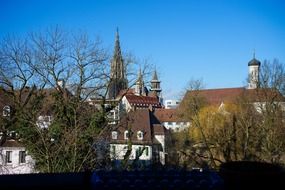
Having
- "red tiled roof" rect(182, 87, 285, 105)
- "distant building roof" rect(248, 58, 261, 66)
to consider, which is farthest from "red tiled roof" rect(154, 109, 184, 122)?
"distant building roof" rect(248, 58, 261, 66)

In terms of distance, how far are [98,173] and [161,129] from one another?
1469 inches

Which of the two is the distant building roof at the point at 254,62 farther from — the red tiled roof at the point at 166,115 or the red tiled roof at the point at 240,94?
the red tiled roof at the point at 166,115

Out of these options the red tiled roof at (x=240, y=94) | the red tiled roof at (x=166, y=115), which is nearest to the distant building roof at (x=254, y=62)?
the red tiled roof at (x=240, y=94)

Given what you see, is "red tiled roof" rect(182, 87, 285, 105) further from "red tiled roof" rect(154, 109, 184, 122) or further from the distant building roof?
"red tiled roof" rect(154, 109, 184, 122)

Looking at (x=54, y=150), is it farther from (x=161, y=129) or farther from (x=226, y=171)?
(x=161, y=129)

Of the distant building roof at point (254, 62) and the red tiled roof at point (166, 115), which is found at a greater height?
the distant building roof at point (254, 62)

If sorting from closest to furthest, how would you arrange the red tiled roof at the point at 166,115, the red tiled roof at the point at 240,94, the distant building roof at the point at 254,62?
the red tiled roof at the point at 240,94
the distant building roof at the point at 254,62
the red tiled roof at the point at 166,115

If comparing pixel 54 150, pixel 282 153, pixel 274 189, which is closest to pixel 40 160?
pixel 54 150

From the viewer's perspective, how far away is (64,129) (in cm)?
1083

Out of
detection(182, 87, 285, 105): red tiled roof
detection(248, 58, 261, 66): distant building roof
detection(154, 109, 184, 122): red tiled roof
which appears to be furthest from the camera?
detection(154, 109, 184, 122): red tiled roof

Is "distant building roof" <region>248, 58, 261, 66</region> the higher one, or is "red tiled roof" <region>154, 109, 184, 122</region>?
"distant building roof" <region>248, 58, 261, 66</region>

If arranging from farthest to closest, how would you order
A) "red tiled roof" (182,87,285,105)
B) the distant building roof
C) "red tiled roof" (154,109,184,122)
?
"red tiled roof" (154,109,184,122)
the distant building roof
"red tiled roof" (182,87,285,105)

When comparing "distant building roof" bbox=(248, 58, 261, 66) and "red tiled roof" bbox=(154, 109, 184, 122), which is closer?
"distant building roof" bbox=(248, 58, 261, 66)

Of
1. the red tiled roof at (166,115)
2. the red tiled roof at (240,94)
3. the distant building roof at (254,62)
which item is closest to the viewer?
the red tiled roof at (240,94)
